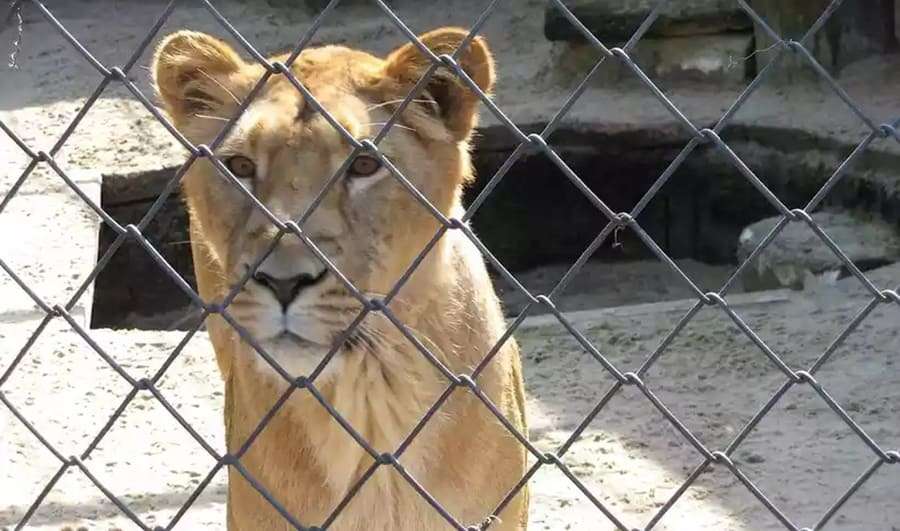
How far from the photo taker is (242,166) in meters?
Result: 3.09

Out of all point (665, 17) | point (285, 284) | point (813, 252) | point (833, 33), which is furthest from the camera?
point (665, 17)

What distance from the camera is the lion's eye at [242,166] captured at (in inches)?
121

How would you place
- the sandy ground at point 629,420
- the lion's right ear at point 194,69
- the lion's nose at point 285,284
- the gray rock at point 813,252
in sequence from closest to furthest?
the lion's nose at point 285,284 → the lion's right ear at point 194,69 → the sandy ground at point 629,420 → the gray rock at point 813,252

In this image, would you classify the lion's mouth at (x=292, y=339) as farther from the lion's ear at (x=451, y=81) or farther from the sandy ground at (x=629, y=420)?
the sandy ground at (x=629, y=420)

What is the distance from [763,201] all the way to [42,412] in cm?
442

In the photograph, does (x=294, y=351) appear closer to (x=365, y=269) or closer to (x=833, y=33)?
(x=365, y=269)

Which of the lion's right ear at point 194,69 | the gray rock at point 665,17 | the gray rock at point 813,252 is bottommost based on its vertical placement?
the lion's right ear at point 194,69

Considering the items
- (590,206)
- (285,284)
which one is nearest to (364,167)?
(285,284)

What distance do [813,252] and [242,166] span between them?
3.81 metres

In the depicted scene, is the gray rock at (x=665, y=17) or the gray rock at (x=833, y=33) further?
the gray rock at (x=665, y=17)

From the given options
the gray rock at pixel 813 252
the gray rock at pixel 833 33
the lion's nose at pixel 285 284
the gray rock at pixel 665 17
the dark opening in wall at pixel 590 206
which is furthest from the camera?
A: the gray rock at pixel 665 17

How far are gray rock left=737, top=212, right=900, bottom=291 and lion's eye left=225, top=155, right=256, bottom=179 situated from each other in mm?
3509

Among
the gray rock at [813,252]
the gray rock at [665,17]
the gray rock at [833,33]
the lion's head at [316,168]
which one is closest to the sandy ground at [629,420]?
the gray rock at [813,252]

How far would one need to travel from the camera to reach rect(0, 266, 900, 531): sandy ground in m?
4.27
